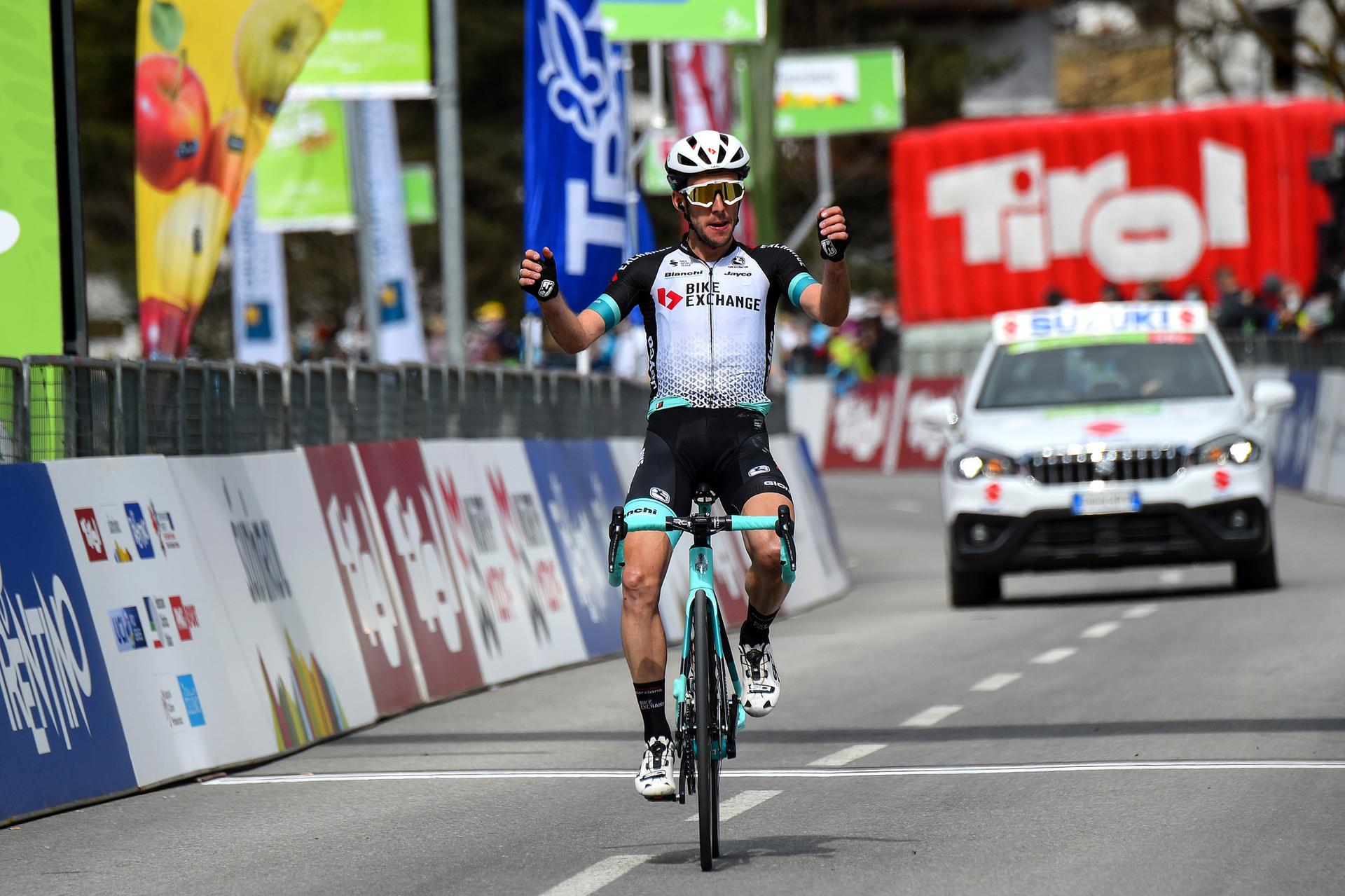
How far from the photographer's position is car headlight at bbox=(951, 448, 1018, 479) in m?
17.3

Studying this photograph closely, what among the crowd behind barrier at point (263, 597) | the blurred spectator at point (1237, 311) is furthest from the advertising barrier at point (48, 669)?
the blurred spectator at point (1237, 311)

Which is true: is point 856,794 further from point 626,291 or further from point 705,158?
point 705,158

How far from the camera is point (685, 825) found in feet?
28.8

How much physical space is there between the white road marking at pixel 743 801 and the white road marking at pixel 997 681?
349cm

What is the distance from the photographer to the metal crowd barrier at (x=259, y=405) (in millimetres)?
10367

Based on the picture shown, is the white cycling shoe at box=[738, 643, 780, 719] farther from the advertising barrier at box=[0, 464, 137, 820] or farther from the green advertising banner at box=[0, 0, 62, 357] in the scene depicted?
the green advertising banner at box=[0, 0, 62, 357]

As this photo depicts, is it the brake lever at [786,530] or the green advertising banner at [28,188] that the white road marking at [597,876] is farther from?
the green advertising banner at [28,188]

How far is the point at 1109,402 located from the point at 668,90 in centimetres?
5351

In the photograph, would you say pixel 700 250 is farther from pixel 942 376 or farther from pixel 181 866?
pixel 942 376

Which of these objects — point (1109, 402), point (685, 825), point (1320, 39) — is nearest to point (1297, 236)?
point (1320, 39)

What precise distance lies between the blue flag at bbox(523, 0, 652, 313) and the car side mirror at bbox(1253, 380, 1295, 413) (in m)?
4.31

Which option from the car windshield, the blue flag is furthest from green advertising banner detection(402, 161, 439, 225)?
the car windshield

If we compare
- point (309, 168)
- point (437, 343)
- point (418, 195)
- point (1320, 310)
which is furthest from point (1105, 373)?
point (437, 343)

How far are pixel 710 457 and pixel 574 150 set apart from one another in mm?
9939
